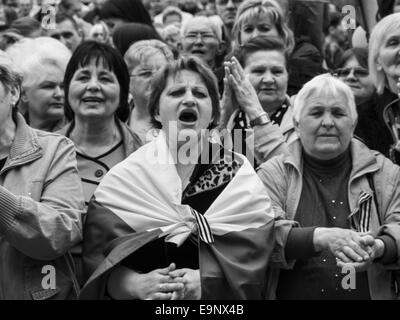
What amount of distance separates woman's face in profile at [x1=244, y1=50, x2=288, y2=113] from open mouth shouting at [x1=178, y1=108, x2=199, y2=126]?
1.22 m

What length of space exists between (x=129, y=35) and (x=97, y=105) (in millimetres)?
2133

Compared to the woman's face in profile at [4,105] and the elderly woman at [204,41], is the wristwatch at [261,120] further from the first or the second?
the elderly woman at [204,41]

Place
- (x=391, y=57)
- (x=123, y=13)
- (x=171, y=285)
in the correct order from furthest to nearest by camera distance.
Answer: (x=123, y=13) < (x=391, y=57) < (x=171, y=285)

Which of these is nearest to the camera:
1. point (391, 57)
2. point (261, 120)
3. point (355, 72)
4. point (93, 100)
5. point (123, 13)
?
point (93, 100)

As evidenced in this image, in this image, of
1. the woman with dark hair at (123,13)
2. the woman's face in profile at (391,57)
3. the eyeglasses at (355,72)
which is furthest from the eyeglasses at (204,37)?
the woman's face in profile at (391,57)

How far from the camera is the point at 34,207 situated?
5258 mm

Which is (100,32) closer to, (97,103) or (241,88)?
(241,88)

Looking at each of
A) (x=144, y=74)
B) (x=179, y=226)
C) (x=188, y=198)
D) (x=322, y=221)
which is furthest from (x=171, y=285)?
(x=144, y=74)

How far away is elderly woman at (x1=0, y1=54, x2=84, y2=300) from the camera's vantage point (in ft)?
17.2

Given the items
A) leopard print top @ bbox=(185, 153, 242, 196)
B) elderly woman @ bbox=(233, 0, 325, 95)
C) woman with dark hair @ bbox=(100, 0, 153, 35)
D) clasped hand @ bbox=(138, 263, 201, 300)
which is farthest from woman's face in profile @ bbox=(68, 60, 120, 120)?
woman with dark hair @ bbox=(100, 0, 153, 35)

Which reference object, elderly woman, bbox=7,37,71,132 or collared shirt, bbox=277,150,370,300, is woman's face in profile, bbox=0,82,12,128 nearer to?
elderly woman, bbox=7,37,71,132

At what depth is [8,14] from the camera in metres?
11.7
